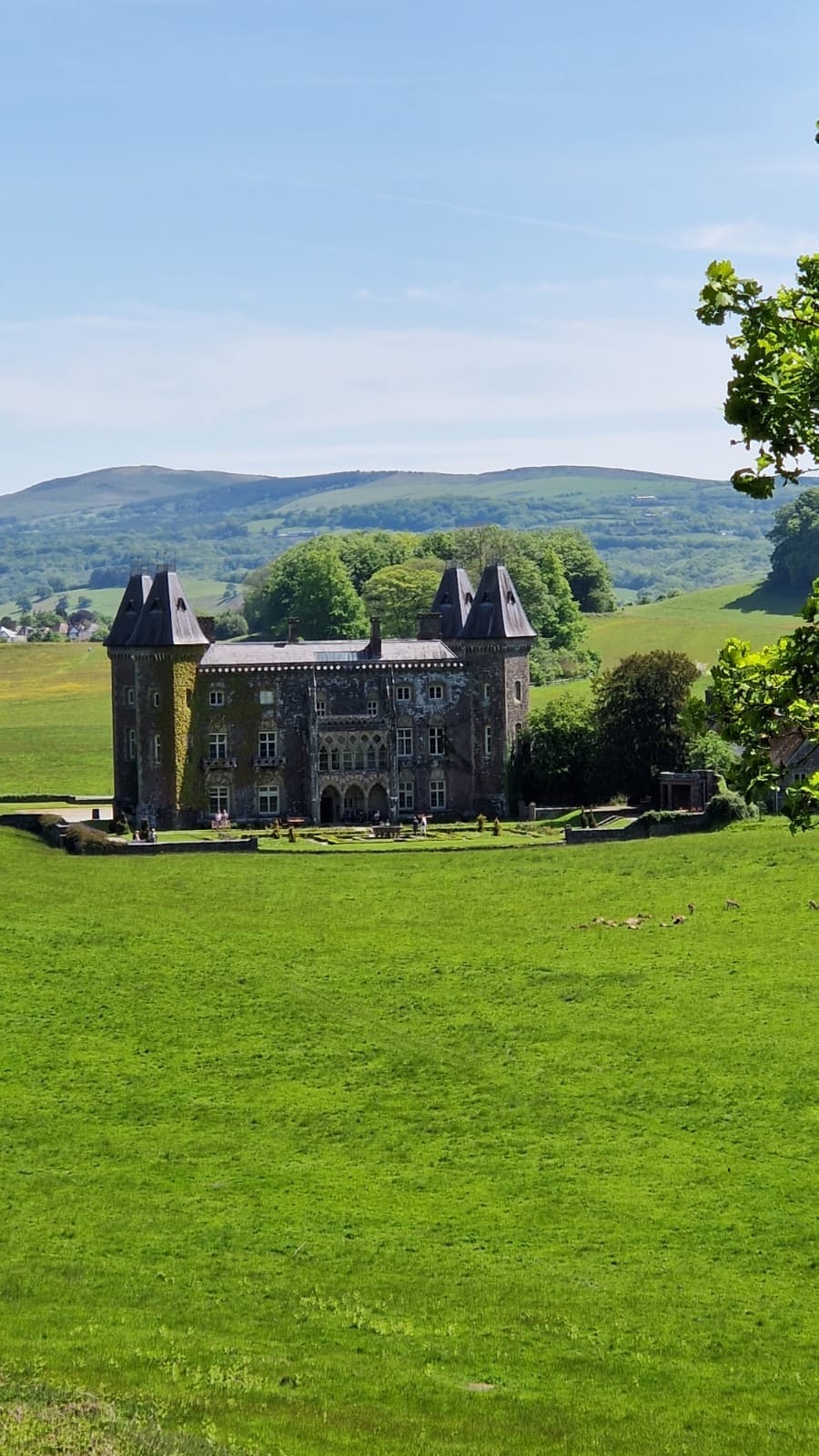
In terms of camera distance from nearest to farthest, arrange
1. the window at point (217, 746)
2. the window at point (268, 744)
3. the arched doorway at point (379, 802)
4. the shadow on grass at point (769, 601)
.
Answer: the window at point (217, 746), the window at point (268, 744), the arched doorway at point (379, 802), the shadow on grass at point (769, 601)

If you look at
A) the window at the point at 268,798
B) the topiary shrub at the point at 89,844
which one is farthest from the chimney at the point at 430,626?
the topiary shrub at the point at 89,844

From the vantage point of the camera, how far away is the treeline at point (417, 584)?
139m

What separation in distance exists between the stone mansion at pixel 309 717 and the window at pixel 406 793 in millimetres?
56

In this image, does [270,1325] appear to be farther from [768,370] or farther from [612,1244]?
[768,370]

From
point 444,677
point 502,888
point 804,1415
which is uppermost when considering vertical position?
point 444,677

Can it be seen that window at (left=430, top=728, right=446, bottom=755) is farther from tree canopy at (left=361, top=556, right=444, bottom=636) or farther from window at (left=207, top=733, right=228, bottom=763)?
tree canopy at (left=361, top=556, right=444, bottom=636)

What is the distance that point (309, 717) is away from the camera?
84188mm

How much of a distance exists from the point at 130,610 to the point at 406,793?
47.0 ft

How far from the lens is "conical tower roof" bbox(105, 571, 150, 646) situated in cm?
8325

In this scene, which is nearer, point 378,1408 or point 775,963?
point 378,1408

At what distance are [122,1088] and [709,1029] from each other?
15.0 m

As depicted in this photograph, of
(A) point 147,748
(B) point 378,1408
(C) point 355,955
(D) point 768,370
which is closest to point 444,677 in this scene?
(A) point 147,748

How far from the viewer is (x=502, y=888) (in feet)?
222

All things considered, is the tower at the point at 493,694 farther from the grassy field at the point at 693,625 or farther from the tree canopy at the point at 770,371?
the tree canopy at the point at 770,371
